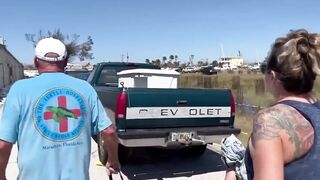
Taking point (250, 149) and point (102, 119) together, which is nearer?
point (250, 149)

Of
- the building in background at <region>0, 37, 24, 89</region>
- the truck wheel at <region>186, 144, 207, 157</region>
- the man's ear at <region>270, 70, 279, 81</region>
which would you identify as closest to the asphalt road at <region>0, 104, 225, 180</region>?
the truck wheel at <region>186, 144, 207, 157</region>

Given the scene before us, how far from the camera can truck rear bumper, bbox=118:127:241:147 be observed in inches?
263

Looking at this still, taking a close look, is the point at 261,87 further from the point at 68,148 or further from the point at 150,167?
the point at 68,148

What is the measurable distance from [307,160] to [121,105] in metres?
4.92

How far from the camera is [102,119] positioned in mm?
3258

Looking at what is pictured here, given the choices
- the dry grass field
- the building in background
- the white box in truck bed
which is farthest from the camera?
the building in background

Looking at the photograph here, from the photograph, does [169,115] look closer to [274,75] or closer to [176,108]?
[176,108]

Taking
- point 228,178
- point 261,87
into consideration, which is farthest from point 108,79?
point 261,87

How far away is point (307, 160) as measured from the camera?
6.16 ft

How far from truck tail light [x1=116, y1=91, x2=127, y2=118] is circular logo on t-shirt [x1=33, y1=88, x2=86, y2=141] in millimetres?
3570

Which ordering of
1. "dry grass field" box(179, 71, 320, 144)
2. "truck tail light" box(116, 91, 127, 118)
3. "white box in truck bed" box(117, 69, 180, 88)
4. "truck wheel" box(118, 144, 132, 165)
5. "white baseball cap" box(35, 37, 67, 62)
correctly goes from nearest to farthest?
1. "white baseball cap" box(35, 37, 67, 62)
2. "truck tail light" box(116, 91, 127, 118)
3. "truck wheel" box(118, 144, 132, 165)
4. "white box in truck bed" box(117, 69, 180, 88)
5. "dry grass field" box(179, 71, 320, 144)

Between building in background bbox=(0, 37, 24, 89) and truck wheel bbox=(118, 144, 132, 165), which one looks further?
building in background bbox=(0, 37, 24, 89)

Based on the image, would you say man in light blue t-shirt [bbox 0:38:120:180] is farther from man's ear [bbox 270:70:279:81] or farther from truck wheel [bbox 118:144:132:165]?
truck wheel [bbox 118:144:132:165]

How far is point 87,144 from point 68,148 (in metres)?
0.17
